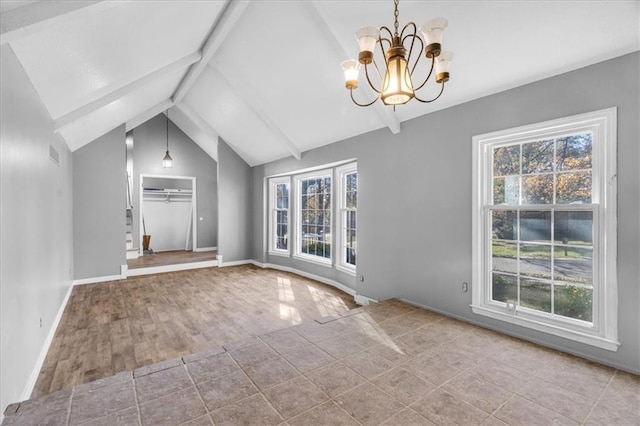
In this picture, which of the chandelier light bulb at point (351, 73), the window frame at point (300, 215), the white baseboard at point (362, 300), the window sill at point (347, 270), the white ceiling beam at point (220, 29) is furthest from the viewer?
the window frame at point (300, 215)

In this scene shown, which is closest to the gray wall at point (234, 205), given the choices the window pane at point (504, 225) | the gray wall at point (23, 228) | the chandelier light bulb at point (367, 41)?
the gray wall at point (23, 228)

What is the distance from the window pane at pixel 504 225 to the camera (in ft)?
9.20

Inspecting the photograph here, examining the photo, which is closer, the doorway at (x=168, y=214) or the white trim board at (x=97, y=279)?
the white trim board at (x=97, y=279)

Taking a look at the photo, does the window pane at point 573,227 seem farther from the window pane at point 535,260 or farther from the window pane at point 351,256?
the window pane at point 351,256

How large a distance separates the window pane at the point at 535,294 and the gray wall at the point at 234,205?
602cm

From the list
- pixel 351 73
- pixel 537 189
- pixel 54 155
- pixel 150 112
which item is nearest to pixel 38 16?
pixel 351 73

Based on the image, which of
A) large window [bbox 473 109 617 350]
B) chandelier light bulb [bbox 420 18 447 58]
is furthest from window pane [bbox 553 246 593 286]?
chandelier light bulb [bbox 420 18 447 58]

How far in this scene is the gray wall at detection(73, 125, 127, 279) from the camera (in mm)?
5457

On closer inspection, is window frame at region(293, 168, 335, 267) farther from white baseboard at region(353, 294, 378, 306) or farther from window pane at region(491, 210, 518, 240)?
window pane at region(491, 210, 518, 240)

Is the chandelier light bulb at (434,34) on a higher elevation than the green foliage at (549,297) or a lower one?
higher

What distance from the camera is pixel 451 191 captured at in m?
3.19

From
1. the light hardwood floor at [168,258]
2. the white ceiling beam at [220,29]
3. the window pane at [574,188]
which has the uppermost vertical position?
the white ceiling beam at [220,29]

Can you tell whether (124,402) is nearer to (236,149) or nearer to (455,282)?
(455,282)

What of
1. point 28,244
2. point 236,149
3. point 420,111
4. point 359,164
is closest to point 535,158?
point 420,111
